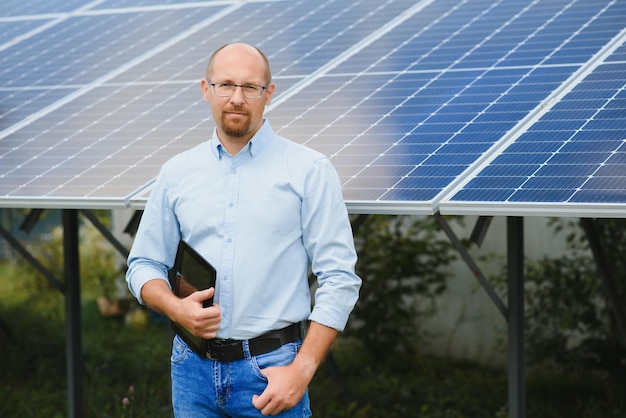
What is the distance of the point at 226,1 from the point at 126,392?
3615 millimetres

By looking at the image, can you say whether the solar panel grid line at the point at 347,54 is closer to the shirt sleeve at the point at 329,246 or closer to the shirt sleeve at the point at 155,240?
the shirt sleeve at the point at 155,240

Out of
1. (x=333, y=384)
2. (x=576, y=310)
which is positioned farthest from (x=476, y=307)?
(x=333, y=384)

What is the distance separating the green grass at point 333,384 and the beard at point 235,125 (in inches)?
186

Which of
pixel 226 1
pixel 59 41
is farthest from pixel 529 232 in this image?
pixel 59 41

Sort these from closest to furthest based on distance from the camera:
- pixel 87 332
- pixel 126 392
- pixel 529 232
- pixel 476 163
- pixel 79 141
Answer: pixel 476 163
pixel 79 141
pixel 126 392
pixel 529 232
pixel 87 332

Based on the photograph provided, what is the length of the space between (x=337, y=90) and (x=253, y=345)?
9.58 feet

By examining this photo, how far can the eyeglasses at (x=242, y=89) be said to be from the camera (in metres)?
3.97

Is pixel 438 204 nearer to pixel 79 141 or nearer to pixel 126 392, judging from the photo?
pixel 79 141

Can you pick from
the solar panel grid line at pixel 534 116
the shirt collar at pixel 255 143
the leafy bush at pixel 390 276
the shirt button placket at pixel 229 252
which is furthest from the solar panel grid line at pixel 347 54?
the leafy bush at pixel 390 276

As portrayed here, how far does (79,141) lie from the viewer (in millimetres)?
6617

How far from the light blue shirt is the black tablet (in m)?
0.05

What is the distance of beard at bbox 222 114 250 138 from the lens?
13.3ft

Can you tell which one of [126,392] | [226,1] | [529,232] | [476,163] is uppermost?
[226,1]

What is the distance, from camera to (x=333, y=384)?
1009cm
